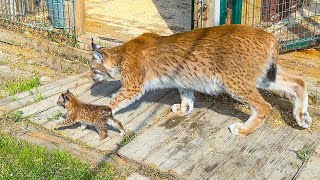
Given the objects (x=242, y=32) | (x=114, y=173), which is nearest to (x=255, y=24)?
(x=242, y=32)

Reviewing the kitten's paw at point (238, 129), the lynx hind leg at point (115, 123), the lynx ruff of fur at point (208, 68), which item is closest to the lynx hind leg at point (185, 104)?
the lynx ruff of fur at point (208, 68)

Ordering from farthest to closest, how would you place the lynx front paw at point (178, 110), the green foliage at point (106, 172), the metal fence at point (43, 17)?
the metal fence at point (43, 17) → the lynx front paw at point (178, 110) → the green foliage at point (106, 172)

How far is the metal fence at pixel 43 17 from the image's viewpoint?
26.6ft

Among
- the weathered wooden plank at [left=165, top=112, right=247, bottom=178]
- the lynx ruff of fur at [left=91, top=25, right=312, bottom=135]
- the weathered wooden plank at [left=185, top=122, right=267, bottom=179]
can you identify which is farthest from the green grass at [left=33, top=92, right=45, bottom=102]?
the weathered wooden plank at [left=185, top=122, right=267, bottom=179]

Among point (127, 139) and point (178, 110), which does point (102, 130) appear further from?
point (178, 110)

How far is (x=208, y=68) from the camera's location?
557 cm

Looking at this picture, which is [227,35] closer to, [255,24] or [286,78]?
[286,78]

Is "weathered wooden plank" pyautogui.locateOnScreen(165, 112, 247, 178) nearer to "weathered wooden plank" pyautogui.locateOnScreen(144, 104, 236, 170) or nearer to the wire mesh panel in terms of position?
"weathered wooden plank" pyautogui.locateOnScreen(144, 104, 236, 170)

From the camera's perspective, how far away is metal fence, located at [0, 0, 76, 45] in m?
8.12

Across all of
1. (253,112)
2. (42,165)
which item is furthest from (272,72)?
(42,165)

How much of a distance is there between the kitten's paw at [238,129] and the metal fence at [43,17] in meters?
3.38

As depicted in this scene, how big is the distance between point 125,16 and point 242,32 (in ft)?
14.8

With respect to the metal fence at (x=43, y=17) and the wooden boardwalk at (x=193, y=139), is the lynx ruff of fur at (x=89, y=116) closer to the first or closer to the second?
the wooden boardwalk at (x=193, y=139)

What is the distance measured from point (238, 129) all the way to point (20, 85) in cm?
309
